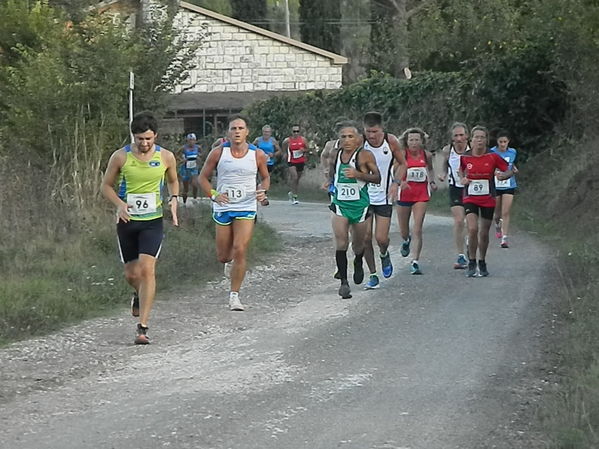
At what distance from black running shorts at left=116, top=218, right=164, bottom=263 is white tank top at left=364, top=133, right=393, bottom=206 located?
3.62m

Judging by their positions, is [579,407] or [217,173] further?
[217,173]

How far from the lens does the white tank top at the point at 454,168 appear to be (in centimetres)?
1517

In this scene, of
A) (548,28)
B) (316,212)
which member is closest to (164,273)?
A: (316,212)

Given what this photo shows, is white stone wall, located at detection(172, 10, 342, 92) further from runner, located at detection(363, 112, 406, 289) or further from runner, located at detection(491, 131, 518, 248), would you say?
runner, located at detection(363, 112, 406, 289)

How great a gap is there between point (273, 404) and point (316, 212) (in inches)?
725

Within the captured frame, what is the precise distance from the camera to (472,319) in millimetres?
11234

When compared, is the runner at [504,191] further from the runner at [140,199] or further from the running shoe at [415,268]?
the runner at [140,199]

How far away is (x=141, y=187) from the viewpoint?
34.5ft

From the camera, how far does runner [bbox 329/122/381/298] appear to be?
41.8 feet

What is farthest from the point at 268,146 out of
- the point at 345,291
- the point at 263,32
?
the point at 263,32

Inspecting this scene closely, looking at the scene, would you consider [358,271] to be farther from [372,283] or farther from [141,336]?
[141,336]

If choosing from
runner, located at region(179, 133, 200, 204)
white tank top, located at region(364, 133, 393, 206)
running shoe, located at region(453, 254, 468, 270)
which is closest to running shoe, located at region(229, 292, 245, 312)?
white tank top, located at region(364, 133, 393, 206)

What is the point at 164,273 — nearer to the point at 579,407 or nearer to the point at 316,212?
the point at 579,407

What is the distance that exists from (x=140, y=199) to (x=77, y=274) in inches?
113
